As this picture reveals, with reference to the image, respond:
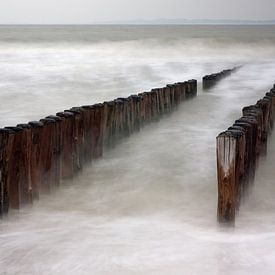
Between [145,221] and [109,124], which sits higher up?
[109,124]

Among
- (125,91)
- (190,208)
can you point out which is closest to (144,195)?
(190,208)

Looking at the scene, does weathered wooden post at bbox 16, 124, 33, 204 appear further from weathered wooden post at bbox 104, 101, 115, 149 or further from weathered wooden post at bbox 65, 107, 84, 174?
weathered wooden post at bbox 104, 101, 115, 149

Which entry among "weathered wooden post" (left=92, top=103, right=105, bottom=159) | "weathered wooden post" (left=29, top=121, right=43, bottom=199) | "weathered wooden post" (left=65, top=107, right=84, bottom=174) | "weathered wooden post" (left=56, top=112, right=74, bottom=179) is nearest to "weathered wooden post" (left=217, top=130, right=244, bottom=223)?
"weathered wooden post" (left=29, top=121, right=43, bottom=199)

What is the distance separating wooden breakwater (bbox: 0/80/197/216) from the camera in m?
3.91

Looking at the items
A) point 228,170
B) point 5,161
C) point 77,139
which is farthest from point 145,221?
point 77,139

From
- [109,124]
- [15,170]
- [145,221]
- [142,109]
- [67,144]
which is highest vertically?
[142,109]

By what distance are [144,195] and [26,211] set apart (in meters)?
1.10

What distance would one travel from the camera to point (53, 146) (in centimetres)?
446

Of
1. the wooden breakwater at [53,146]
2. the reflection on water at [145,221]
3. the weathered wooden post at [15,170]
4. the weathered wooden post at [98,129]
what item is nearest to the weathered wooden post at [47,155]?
the wooden breakwater at [53,146]

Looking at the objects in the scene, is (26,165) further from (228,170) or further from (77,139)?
(228,170)

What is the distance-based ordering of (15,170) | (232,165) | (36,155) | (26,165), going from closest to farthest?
(232,165) < (15,170) < (26,165) < (36,155)

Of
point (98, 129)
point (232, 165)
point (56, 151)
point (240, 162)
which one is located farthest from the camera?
point (98, 129)

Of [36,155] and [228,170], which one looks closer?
[228,170]

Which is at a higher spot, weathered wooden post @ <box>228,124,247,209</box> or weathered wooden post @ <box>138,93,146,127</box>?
weathered wooden post @ <box>138,93,146,127</box>
